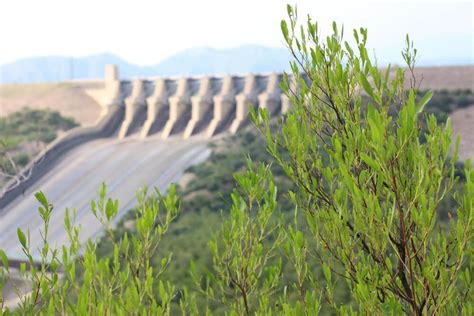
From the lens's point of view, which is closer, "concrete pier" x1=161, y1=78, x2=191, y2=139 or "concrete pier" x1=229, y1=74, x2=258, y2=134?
"concrete pier" x1=229, y1=74, x2=258, y2=134

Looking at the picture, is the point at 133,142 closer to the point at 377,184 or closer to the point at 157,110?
the point at 157,110

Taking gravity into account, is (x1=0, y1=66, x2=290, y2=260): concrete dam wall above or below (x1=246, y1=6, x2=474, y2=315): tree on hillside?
below

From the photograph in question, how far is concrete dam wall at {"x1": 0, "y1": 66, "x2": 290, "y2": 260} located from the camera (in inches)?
2212

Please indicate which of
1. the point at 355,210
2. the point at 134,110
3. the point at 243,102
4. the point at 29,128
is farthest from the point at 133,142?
the point at 355,210

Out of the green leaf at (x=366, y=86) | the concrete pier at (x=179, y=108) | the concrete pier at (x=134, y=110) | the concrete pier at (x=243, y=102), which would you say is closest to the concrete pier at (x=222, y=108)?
the concrete pier at (x=243, y=102)

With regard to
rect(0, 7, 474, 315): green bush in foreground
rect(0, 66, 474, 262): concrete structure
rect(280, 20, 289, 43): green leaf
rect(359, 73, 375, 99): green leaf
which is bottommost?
rect(0, 66, 474, 262): concrete structure

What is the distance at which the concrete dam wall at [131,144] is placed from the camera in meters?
56.2

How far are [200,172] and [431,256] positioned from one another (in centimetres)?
4607

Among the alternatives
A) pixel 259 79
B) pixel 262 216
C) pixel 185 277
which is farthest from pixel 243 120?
pixel 262 216

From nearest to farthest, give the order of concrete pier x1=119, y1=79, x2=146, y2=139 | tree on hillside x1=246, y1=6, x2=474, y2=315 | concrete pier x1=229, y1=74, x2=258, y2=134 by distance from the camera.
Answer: tree on hillside x1=246, y1=6, x2=474, y2=315 < concrete pier x1=229, y1=74, x2=258, y2=134 < concrete pier x1=119, y1=79, x2=146, y2=139

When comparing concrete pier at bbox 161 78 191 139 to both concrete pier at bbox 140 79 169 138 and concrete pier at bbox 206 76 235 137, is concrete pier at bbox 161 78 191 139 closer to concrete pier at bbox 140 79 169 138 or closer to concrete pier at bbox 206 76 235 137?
concrete pier at bbox 140 79 169 138

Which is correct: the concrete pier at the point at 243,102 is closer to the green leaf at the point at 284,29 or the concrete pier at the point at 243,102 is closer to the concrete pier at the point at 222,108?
the concrete pier at the point at 222,108

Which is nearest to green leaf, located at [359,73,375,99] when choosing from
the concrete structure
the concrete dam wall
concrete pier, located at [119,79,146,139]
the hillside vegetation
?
the concrete structure

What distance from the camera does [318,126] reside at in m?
8.82
